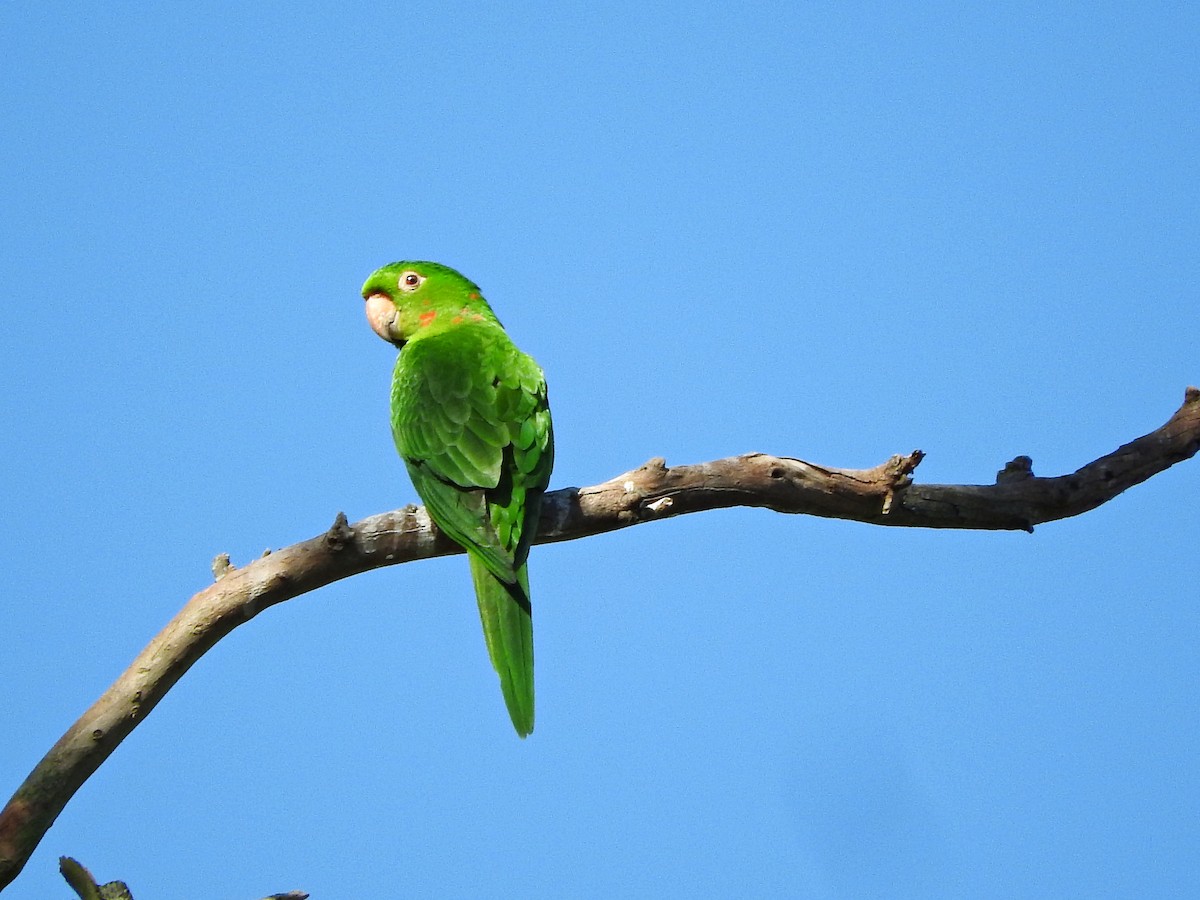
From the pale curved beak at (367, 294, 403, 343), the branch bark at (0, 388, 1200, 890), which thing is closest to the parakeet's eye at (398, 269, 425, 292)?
the pale curved beak at (367, 294, 403, 343)

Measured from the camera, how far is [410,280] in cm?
595

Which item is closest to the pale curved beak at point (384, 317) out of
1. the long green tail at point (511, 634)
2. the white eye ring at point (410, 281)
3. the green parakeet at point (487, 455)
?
the white eye ring at point (410, 281)

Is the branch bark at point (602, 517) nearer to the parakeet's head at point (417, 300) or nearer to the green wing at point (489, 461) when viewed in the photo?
the green wing at point (489, 461)

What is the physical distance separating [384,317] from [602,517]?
7.21 feet

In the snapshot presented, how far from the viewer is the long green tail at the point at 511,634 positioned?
420 centimetres

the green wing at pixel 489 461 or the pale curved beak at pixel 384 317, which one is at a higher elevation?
the pale curved beak at pixel 384 317

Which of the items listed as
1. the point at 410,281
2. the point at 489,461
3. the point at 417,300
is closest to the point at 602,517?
the point at 489,461

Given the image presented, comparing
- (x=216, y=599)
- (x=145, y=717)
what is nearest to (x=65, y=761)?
(x=145, y=717)

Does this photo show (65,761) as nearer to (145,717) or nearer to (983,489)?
(145,717)

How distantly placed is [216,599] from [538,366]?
6.11 feet

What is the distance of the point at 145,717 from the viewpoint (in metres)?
3.99

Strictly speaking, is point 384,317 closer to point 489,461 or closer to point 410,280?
point 410,280

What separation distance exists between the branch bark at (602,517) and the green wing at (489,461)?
165 mm

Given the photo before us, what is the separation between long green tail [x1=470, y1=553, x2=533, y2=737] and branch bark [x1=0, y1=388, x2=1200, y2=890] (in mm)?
253
